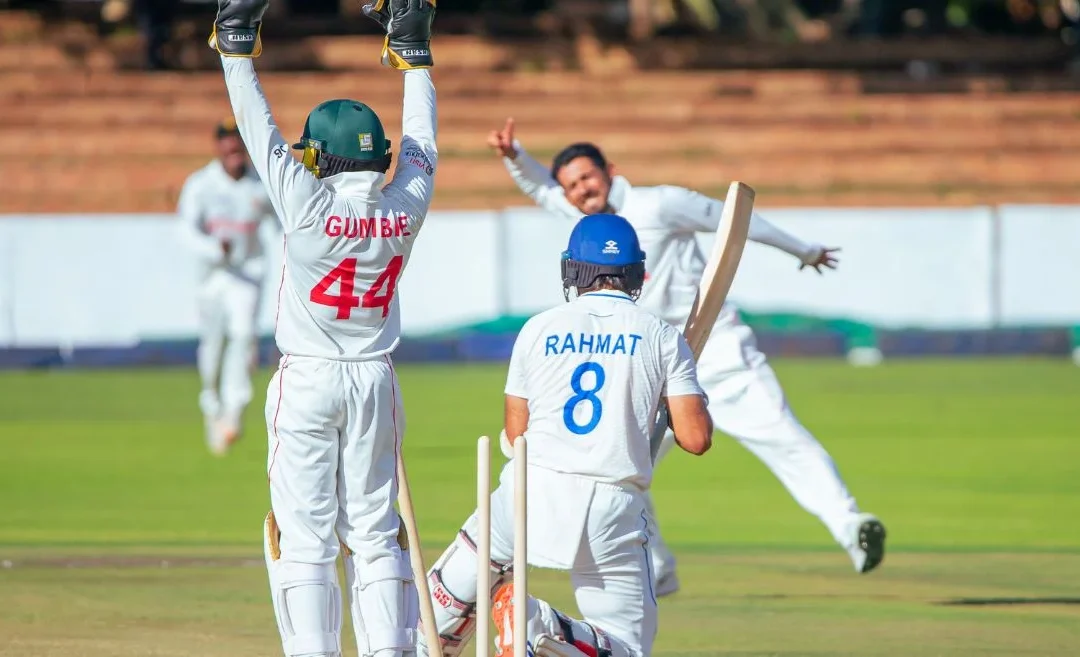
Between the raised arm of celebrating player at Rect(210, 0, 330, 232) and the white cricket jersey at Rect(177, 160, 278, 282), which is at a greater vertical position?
the raised arm of celebrating player at Rect(210, 0, 330, 232)

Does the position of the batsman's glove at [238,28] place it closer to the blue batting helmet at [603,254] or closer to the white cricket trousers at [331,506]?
the white cricket trousers at [331,506]

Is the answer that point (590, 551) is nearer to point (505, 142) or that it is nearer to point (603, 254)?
point (603, 254)

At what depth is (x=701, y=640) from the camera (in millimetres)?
6992

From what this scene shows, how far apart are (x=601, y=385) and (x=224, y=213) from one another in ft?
32.4

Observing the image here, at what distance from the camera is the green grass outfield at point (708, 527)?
281 inches

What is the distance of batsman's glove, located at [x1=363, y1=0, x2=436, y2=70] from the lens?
19.8ft

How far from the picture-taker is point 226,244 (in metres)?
14.6

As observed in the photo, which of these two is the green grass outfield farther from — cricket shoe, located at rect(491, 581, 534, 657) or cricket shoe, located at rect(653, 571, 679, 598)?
cricket shoe, located at rect(491, 581, 534, 657)

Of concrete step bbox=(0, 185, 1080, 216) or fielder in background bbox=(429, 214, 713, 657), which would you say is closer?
fielder in background bbox=(429, 214, 713, 657)

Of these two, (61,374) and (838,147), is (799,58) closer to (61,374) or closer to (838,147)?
(838,147)

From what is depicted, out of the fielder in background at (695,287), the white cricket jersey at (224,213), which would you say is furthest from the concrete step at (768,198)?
the fielder in background at (695,287)

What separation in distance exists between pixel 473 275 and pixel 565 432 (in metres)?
19.2

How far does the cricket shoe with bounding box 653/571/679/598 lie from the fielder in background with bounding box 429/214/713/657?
2.50 metres

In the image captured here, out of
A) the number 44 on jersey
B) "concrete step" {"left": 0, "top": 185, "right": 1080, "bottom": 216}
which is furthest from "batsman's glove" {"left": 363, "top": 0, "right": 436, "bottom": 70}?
"concrete step" {"left": 0, "top": 185, "right": 1080, "bottom": 216}
